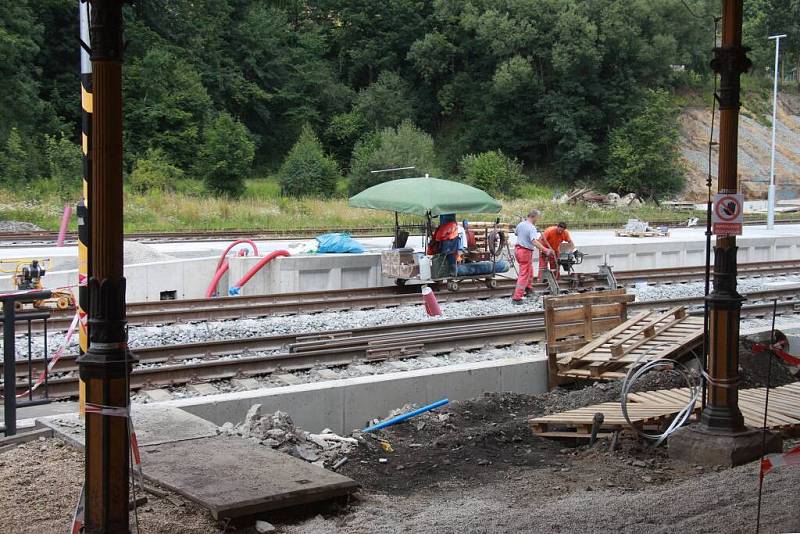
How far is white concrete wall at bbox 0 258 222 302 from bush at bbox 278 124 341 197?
1456 inches

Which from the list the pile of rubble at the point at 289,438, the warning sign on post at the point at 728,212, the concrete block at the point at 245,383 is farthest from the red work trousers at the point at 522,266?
the warning sign on post at the point at 728,212

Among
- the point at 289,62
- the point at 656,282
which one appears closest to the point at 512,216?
the point at 656,282

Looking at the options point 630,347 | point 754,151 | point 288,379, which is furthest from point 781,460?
point 754,151

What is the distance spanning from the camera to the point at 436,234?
64.5ft

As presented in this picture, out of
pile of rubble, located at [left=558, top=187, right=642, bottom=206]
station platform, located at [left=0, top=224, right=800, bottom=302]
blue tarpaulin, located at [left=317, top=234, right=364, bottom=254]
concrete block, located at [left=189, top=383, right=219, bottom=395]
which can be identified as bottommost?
concrete block, located at [left=189, top=383, right=219, bottom=395]

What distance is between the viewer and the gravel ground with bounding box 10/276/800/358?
1387cm

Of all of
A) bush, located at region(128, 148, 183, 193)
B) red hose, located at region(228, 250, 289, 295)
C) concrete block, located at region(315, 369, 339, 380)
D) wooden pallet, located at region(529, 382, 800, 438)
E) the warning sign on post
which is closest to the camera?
the warning sign on post

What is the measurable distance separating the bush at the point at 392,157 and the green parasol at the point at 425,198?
132 ft

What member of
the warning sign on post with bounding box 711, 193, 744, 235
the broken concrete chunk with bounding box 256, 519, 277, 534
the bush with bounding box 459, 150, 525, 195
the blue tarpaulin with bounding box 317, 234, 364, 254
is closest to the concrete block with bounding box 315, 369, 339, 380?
the warning sign on post with bounding box 711, 193, 744, 235

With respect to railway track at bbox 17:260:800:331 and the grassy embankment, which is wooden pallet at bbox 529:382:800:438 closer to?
railway track at bbox 17:260:800:331

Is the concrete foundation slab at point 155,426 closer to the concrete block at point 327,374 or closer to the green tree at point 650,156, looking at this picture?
the concrete block at point 327,374

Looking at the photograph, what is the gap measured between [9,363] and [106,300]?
321cm

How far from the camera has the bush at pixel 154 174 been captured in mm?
47969

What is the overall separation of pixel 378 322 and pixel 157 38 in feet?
176
